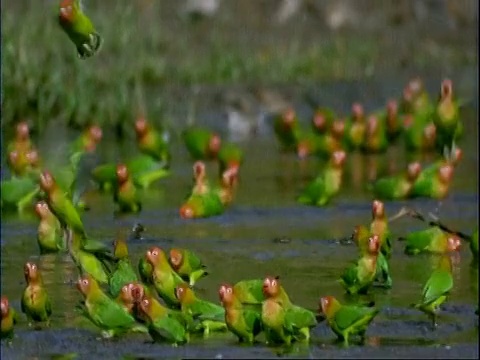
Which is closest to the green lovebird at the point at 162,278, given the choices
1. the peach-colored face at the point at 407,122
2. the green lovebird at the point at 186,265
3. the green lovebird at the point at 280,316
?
the green lovebird at the point at 186,265

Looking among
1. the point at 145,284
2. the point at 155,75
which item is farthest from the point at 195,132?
the point at 145,284

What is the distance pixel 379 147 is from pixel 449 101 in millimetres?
2222

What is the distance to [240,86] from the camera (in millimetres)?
11117

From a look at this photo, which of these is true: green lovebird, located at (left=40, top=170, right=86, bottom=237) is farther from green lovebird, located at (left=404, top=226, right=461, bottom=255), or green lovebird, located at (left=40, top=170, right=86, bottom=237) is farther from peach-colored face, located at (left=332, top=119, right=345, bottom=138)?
peach-colored face, located at (left=332, top=119, right=345, bottom=138)

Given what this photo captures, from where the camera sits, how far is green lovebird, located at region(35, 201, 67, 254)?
6.11 metres

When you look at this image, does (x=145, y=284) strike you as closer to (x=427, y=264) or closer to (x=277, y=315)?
(x=277, y=315)

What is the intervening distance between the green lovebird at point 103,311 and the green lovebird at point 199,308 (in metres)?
0.15

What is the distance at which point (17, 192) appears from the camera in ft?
24.9

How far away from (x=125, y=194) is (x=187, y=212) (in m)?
0.27

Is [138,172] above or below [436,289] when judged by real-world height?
above

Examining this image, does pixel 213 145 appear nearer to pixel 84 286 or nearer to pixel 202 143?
pixel 202 143

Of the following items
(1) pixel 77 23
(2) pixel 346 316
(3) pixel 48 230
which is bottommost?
(2) pixel 346 316

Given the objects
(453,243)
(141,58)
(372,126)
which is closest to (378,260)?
(453,243)

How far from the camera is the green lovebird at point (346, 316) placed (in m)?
5.02
